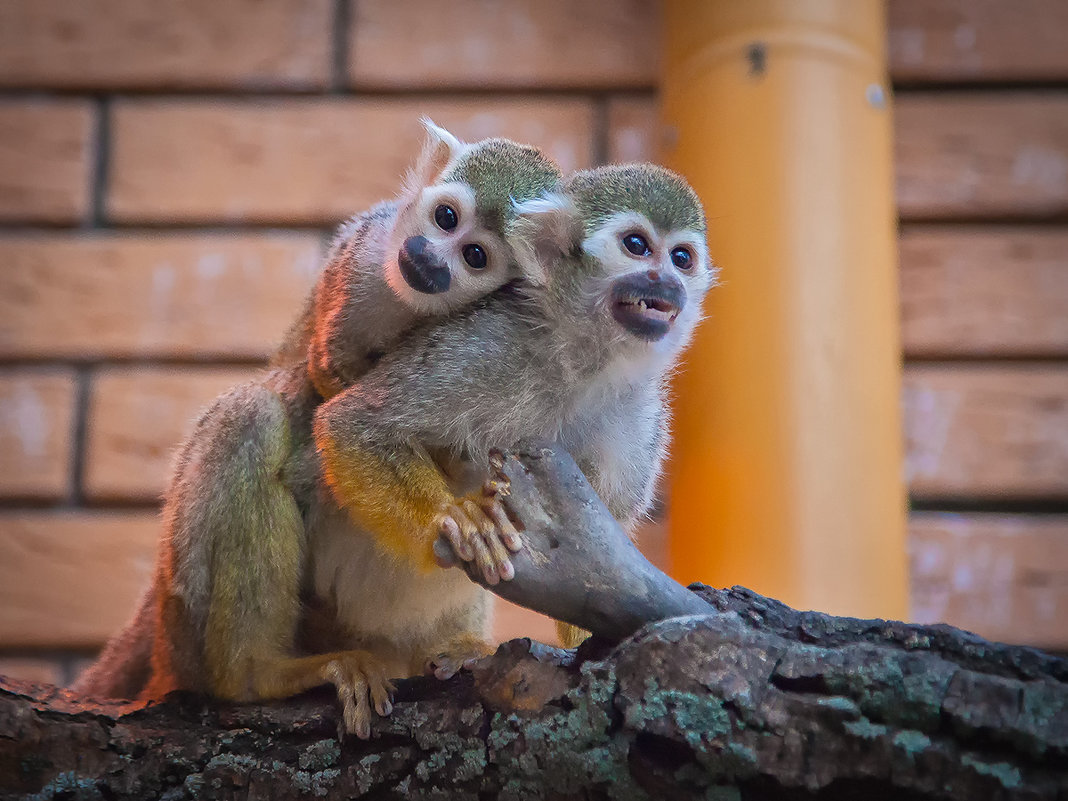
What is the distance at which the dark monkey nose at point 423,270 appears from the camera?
2.04 metres

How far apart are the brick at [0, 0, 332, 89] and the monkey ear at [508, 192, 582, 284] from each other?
1.81m

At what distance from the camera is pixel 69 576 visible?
3400 mm

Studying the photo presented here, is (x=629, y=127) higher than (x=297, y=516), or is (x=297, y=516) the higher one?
(x=629, y=127)

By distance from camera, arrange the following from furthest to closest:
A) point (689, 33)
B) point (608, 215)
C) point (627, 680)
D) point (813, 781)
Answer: point (689, 33) → point (608, 215) → point (627, 680) → point (813, 781)

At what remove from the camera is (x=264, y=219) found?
3.53 m

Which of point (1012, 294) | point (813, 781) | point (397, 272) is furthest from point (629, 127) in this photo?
point (813, 781)

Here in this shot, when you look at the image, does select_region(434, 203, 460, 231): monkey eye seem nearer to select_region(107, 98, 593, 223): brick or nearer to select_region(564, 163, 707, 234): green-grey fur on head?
select_region(564, 163, 707, 234): green-grey fur on head

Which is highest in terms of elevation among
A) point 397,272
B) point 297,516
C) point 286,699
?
point 397,272

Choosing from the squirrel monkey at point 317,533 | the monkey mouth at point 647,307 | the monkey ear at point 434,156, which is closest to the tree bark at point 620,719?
the squirrel monkey at point 317,533

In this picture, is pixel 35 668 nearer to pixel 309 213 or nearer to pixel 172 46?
pixel 309 213

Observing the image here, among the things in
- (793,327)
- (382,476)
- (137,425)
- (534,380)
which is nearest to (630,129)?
(793,327)

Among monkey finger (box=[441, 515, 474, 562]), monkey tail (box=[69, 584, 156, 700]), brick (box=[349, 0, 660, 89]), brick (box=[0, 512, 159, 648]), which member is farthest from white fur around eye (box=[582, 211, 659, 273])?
brick (box=[0, 512, 159, 648])

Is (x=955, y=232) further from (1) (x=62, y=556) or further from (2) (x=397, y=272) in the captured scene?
(1) (x=62, y=556)

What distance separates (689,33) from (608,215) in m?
1.26
